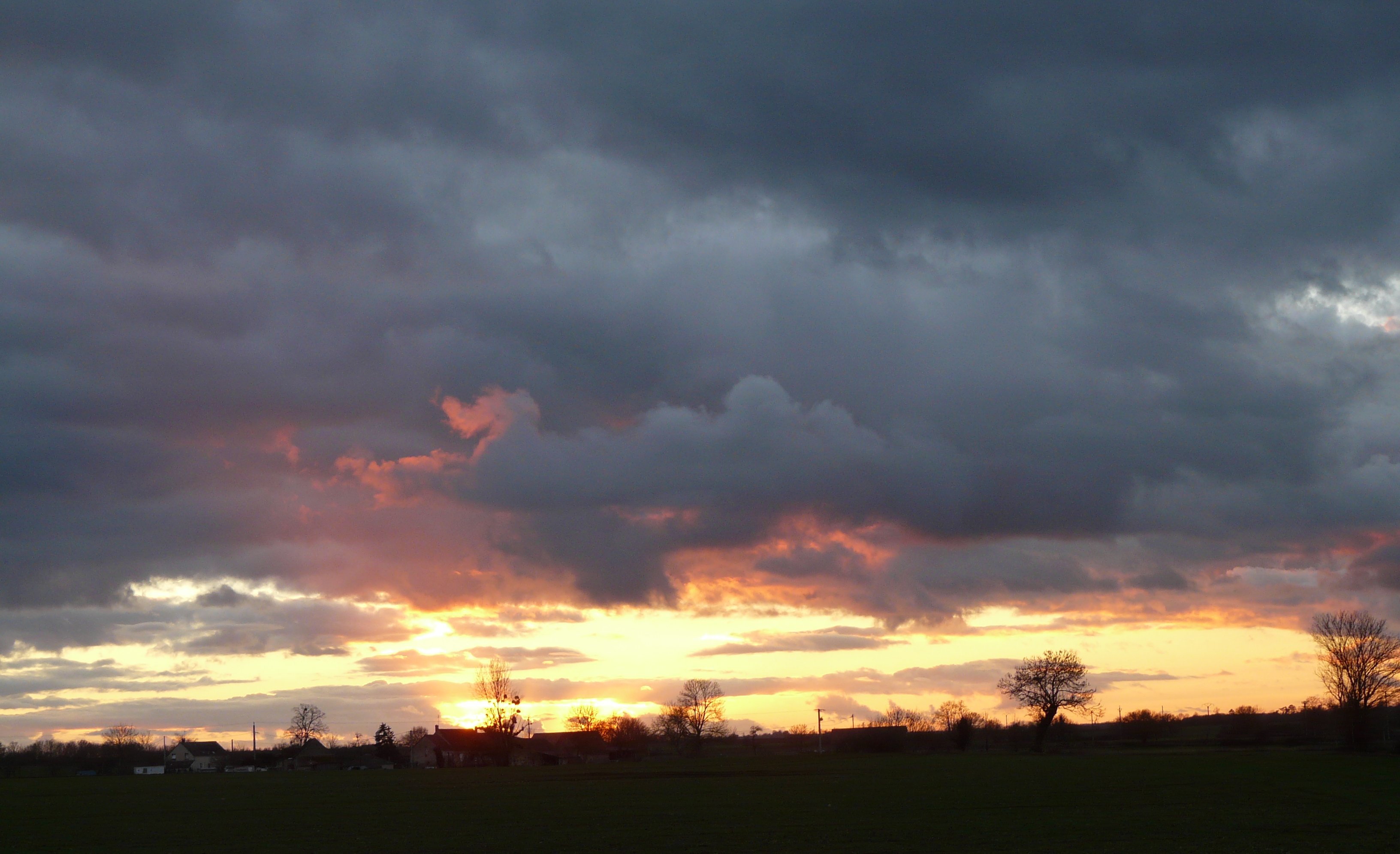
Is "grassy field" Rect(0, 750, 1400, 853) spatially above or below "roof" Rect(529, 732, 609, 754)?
above

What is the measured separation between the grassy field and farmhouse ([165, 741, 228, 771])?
108m

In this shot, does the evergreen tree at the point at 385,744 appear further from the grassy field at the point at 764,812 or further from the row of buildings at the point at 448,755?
the grassy field at the point at 764,812

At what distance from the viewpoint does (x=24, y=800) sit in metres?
62.9

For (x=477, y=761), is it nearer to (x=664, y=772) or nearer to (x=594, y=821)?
(x=664, y=772)

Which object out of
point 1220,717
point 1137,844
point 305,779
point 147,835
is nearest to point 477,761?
point 305,779

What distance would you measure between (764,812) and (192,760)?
17983 cm

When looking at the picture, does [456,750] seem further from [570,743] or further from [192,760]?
[192,760]

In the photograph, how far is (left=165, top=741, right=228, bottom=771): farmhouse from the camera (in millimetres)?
181625

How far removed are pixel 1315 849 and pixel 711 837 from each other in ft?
54.0

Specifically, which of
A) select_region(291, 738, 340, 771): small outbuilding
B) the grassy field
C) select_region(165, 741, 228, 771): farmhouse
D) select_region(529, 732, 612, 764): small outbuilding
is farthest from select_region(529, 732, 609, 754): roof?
the grassy field

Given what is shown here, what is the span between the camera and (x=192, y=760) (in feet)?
622

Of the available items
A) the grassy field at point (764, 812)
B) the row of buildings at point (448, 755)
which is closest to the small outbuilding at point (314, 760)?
the row of buildings at point (448, 755)

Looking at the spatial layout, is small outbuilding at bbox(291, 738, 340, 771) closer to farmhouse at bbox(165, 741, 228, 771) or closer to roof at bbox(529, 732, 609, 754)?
farmhouse at bbox(165, 741, 228, 771)

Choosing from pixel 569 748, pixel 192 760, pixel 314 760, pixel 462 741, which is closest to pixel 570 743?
pixel 569 748
